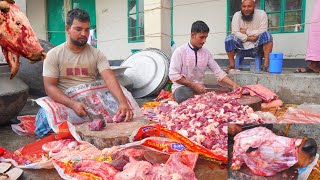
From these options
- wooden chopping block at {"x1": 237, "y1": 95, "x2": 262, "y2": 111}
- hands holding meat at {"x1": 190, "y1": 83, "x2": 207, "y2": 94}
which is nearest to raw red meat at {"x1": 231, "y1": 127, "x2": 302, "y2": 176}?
wooden chopping block at {"x1": 237, "y1": 95, "x2": 262, "y2": 111}

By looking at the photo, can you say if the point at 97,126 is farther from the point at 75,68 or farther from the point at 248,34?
the point at 248,34

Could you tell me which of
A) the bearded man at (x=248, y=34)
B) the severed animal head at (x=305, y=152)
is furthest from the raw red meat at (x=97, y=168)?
the bearded man at (x=248, y=34)

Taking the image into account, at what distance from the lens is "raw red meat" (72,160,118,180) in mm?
2585

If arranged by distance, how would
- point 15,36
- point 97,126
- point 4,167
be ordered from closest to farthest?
point 15,36
point 4,167
point 97,126

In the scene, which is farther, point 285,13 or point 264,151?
point 285,13

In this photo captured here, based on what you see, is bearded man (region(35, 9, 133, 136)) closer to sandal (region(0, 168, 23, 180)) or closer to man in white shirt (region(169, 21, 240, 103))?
sandal (region(0, 168, 23, 180))

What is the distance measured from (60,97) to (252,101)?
271cm

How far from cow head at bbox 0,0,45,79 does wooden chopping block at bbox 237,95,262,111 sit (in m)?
3.31

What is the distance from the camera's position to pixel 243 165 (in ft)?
6.62

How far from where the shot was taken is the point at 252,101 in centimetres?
468

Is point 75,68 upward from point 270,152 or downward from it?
upward

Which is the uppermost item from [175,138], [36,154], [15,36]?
[15,36]

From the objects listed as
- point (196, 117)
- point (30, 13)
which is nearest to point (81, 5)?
point (30, 13)

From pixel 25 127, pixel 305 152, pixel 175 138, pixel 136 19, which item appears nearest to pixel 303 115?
pixel 175 138
